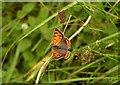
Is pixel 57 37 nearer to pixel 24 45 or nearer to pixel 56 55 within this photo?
pixel 56 55

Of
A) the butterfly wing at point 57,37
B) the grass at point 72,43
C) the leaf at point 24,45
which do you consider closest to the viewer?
the butterfly wing at point 57,37

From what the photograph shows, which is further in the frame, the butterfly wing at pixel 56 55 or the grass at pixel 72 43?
the grass at pixel 72 43

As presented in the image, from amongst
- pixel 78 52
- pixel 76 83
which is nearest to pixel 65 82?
pixel 76 83

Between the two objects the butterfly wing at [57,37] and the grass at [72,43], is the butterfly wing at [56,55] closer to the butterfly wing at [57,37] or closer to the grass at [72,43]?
the butterfly wing at [57,37]

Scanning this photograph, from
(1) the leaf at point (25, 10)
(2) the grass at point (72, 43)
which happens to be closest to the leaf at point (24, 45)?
(2) the grass at point (72, 43)

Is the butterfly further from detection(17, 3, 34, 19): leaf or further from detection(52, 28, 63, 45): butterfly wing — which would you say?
detection(17, 3, 34, 19): leaf

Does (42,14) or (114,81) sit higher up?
(42,14)

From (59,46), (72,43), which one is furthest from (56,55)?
(72,43)

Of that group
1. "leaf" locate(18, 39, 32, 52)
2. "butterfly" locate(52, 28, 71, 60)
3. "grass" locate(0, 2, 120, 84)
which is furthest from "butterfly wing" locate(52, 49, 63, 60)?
"leaf" locate(18, 39, 32, 52)

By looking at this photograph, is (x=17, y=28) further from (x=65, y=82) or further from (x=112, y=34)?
(x=112, y=34)
